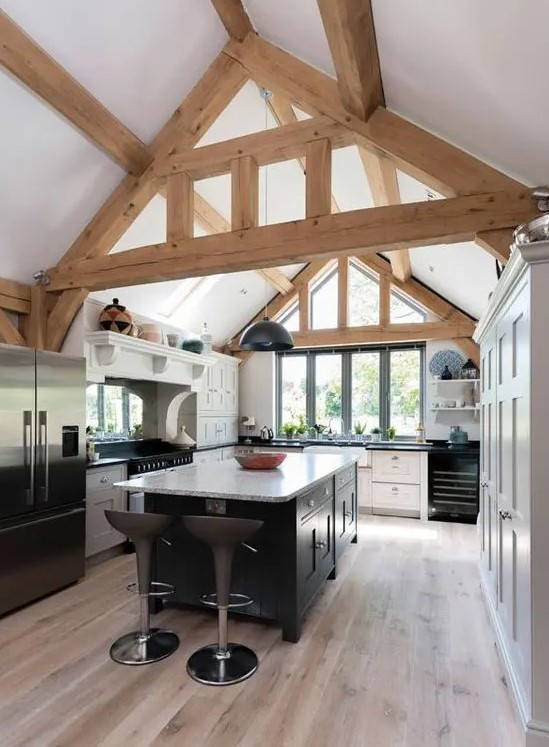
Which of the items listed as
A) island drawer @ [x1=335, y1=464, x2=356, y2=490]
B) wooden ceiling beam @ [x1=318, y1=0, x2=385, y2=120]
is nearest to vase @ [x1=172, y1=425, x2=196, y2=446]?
island drawer @ [x1=335, y1=464, x2=356, y2=490]

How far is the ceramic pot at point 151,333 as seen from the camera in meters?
5.00

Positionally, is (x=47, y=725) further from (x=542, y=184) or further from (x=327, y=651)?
(x=542, y=184)

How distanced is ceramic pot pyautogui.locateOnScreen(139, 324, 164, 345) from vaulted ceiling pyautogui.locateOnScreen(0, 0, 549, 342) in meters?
0.40

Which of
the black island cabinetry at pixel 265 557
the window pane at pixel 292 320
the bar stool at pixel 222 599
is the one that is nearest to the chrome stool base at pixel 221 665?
the bar stool at pixel 222 599

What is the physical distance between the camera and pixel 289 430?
7320 mm

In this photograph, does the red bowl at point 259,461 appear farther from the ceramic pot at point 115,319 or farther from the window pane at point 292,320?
the window pane at point 292,320

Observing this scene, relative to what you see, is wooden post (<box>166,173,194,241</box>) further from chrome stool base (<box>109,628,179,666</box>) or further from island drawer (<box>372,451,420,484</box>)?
island drawer (<box>372,451,420,484</box>)

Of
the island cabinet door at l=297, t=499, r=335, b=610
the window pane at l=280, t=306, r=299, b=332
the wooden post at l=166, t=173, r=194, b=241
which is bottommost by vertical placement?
the island cabinet door at l=297, t=499, r=335, b=610

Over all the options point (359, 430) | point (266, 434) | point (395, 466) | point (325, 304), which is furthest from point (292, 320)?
point (395, 466)

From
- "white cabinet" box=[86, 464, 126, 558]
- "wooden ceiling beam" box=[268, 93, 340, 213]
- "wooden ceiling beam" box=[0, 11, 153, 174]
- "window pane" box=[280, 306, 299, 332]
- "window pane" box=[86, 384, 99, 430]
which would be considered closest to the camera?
"wooden ceiling beam" box=[0, 11, 153, 174]

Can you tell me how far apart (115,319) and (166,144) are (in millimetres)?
1670

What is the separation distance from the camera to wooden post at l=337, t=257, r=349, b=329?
6988mm

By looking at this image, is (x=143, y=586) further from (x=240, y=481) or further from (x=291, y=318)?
(x=291, y=318)

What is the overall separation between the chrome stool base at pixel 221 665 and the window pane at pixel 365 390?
4.69 meters
